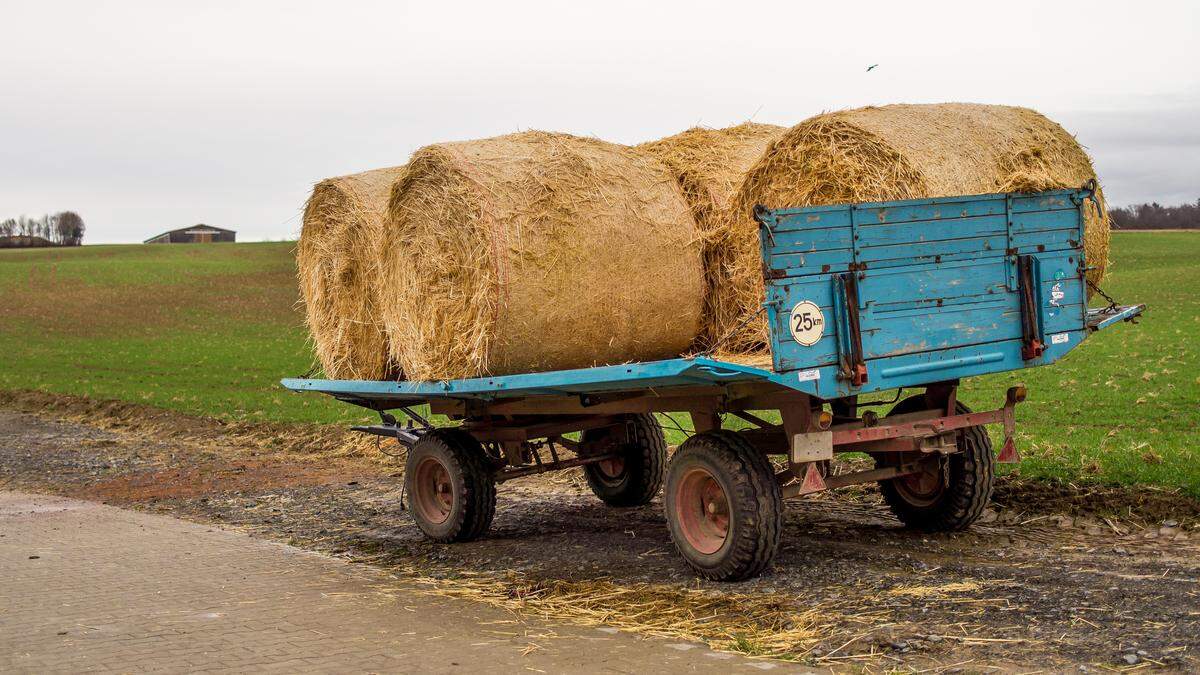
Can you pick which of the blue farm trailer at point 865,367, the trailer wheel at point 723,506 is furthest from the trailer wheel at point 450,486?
the trailer wheel at point 723,506

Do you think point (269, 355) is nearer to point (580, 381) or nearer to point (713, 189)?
point (713, 189)

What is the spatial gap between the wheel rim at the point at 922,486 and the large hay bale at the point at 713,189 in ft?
5.38

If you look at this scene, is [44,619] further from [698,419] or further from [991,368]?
[991,368]

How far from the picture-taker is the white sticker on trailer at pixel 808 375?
6.72 metres

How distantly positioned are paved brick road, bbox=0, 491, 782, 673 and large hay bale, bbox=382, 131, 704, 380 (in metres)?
1.67

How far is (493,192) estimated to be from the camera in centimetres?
794

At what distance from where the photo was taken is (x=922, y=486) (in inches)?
337

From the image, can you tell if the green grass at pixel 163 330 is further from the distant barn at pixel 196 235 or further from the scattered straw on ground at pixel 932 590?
the distant barn at pixel 196 235

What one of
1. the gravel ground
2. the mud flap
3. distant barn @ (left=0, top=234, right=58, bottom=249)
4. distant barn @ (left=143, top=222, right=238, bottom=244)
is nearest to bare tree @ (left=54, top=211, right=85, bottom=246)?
distant barn @ (left=143, top=222, right=238, bottom=244)

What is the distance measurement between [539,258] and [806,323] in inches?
75.4

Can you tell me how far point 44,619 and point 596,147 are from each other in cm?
455

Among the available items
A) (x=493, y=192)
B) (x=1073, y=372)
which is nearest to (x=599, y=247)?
(x=493, y=192)

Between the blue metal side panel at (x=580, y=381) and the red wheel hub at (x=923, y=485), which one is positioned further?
the red wheel hub at (x=923, y=485)

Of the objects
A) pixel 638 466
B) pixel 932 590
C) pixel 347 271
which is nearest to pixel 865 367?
pixel 932 590
